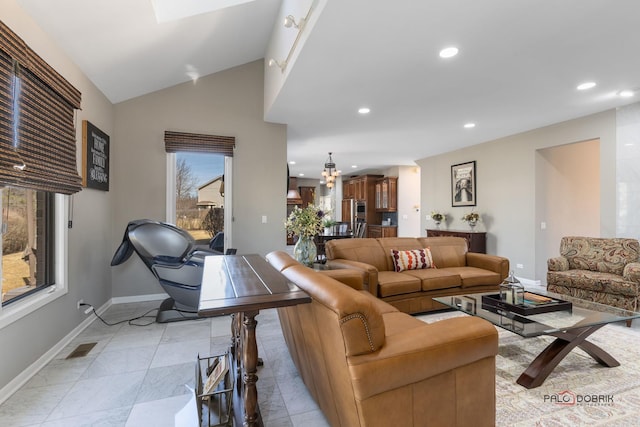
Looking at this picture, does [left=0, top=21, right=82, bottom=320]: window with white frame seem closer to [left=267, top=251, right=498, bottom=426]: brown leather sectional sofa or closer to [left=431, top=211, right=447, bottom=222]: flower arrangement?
[left=267, top=251, right=498, bottom=426]: brown leather sectional sofa

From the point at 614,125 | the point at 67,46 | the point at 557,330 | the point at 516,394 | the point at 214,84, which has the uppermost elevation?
the point at 214,84

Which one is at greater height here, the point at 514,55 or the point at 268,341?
the point at 514,55

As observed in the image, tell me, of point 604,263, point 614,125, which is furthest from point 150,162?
point 614,125

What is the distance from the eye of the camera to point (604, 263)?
3.79m

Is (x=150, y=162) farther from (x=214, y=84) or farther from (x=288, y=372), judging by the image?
(x=288, y=372)

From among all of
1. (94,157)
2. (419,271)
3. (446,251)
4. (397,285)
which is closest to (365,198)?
(446,251)

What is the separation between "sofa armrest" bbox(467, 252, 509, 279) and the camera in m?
3.78

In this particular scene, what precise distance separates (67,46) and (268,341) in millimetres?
3214

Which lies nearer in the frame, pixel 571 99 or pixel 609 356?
pixel 609 356

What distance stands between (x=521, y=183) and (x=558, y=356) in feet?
13.0

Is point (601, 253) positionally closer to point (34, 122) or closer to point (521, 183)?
point (521, 183)

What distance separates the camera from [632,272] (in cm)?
324

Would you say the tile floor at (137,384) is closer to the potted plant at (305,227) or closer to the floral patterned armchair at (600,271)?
the potted plant at (305,227)

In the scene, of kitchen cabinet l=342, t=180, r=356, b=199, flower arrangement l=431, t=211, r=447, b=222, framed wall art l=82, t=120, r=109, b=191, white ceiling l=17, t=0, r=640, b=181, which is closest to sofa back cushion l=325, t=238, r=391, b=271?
white ceiling l=17, t=0, r=640, b=181
